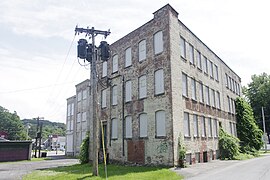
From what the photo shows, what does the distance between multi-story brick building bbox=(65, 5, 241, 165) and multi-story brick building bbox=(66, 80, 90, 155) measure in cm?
1336

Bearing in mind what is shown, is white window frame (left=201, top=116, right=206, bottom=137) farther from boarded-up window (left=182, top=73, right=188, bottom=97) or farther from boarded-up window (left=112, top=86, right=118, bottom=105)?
boarded-up window (left=112, top=86, right=118, bottom=105)

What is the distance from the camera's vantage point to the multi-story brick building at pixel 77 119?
39.4 m

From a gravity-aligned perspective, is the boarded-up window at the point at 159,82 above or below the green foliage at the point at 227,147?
above

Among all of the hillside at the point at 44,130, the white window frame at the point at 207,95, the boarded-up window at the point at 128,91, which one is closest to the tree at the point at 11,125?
the hillside at the point at 44,130

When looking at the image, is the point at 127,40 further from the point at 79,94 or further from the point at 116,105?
the point at 79,94

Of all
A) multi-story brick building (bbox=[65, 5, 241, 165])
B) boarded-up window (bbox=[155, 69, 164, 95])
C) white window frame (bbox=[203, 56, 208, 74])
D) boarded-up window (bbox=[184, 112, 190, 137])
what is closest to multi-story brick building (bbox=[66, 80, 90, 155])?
multi-story brick building (bbox=[65, 5, 241, 165])

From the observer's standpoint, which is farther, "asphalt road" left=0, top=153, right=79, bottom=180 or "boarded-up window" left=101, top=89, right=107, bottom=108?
"boarded-up window" left=101, top=89, right=107, bottom=108

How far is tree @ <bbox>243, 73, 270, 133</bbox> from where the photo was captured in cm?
5162

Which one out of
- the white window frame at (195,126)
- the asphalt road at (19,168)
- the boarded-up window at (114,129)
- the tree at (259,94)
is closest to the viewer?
the asphalt road at (19,168)

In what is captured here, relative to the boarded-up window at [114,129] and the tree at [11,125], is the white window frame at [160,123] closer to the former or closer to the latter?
the boarded-up window at [114,129]

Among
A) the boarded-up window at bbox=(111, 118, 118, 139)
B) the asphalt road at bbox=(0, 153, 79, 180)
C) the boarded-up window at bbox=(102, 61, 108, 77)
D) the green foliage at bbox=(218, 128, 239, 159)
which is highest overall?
the boarded-up window at bbox=(102, 61, 108, 77)

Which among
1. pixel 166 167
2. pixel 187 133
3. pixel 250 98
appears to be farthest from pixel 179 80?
pixel 250 98

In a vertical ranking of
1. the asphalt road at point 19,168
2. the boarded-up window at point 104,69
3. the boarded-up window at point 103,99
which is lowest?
the asphalt road at point 19,168

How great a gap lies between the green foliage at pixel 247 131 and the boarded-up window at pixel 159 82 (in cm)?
1712
